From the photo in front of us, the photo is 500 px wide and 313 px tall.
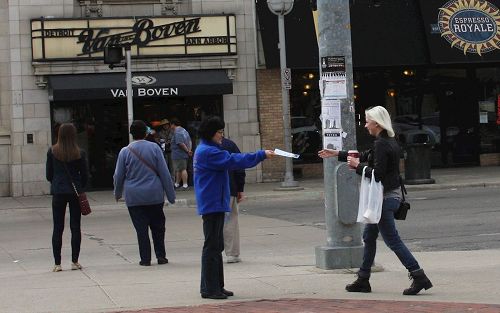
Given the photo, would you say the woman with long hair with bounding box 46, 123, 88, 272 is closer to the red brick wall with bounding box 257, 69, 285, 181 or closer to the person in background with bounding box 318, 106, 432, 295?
the person in background with bounding box 318, 106, 432, 295

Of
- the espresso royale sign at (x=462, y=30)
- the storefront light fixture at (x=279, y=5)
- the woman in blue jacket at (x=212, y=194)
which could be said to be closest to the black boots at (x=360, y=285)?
the woman in blue jacket at (x=212, y=194)

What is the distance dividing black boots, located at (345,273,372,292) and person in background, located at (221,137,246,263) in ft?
8.98

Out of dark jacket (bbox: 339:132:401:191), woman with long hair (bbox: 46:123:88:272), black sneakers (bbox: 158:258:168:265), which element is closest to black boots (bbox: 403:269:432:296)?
dark jacket (bbox: 339:132:401:191)

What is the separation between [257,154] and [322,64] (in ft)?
6.85

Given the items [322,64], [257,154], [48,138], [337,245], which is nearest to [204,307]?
[257,154]

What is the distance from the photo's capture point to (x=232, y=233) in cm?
1134

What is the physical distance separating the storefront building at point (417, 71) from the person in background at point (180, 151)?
9.17ft

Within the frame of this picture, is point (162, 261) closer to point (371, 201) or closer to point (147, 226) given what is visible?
point (147, 226)

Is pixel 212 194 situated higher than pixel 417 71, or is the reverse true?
pixel 417 71

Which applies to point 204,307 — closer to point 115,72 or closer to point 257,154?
point 257,154

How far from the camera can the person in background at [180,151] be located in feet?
74.9

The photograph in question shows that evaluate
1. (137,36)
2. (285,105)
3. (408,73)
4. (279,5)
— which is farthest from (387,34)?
(137,36)

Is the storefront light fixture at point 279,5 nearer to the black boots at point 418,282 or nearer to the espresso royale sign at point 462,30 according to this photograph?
the espresso royale sign at point 462,30

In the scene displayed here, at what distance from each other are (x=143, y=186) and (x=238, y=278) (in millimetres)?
2023
